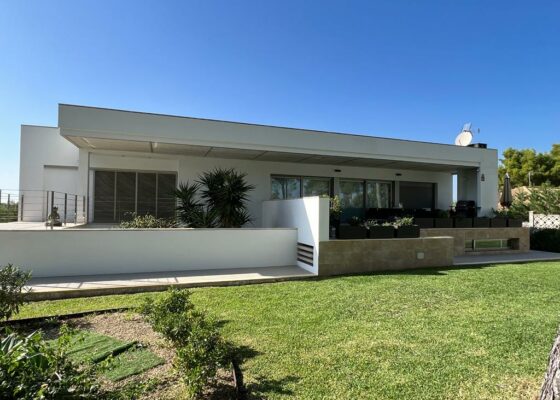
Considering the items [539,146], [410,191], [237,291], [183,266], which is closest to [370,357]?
[237,291]

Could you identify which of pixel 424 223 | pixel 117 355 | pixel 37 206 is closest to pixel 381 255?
pixel 424 223

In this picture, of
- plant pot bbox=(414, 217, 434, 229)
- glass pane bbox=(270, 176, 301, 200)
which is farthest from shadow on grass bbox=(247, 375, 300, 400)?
glass pane bbox=(270, 176, 301, 200)

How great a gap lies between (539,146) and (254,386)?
41.0m

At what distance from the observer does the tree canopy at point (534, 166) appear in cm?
3109

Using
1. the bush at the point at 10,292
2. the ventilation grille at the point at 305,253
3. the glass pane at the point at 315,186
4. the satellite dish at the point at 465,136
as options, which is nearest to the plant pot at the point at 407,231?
the ventilation grille at the point at 305,253

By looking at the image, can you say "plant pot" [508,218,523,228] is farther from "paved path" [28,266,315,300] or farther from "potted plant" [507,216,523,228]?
"paved path" [28,266,315,300]

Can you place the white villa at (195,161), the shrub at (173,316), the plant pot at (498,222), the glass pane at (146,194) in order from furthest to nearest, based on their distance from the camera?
the plant pot at (498,222) → the glass pane at (146,194) → the white villa at (195,161) → the shrub at (173,316)

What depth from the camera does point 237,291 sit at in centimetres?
616

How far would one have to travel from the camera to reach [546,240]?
12.4 metres

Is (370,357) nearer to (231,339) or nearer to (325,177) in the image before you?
(231,339)

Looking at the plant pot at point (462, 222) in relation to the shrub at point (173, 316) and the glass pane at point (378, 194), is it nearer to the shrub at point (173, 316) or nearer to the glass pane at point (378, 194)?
the glass pane at point (378, 194)

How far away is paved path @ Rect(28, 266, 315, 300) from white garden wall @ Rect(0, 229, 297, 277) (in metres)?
0.26

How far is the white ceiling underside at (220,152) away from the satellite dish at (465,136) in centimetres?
162

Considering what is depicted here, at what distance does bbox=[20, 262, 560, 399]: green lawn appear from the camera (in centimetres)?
279
